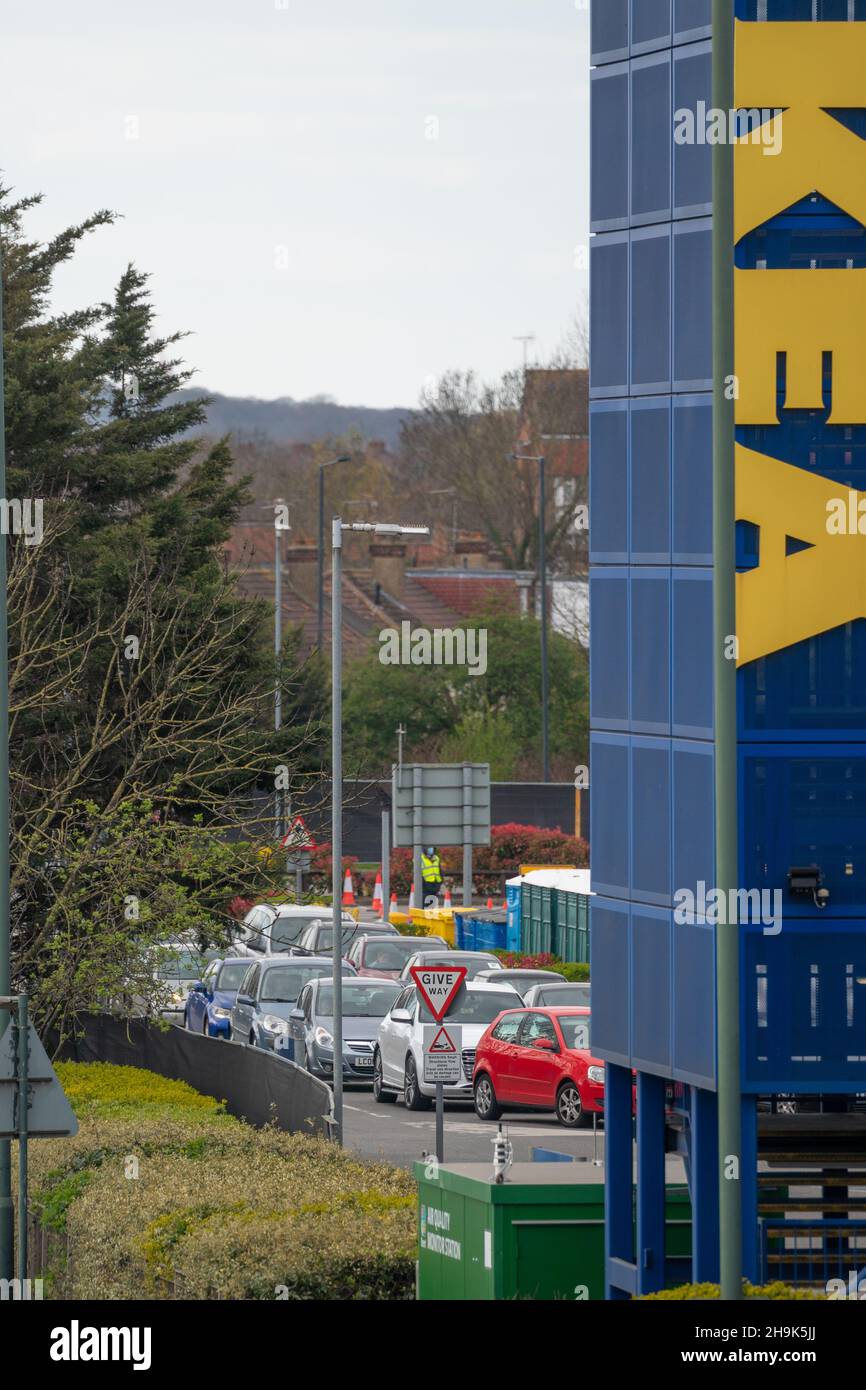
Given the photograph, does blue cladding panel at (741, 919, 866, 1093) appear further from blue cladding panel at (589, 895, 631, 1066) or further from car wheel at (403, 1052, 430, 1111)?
car wheel at (403, 1052, 430, 1111)

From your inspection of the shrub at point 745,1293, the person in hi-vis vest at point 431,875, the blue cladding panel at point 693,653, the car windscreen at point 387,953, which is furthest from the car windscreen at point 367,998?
the shrub at point 745,1293

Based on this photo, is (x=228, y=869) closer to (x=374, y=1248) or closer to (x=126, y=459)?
(x=126, y=459)

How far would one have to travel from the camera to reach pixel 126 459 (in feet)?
106

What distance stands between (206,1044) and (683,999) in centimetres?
1229

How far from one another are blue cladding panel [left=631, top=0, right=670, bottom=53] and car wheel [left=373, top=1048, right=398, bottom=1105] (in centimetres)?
1851

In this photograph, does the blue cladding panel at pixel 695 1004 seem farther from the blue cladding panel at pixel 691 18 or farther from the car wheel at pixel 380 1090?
the car wheel at pixel 380 1090

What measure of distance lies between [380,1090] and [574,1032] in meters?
3.81

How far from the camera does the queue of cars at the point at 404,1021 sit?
27828mm

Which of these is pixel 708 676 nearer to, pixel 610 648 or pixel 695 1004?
pixel 610 648

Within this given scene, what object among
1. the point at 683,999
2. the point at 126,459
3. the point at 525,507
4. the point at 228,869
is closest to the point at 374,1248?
the point at 683,999

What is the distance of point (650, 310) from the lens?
1412 centimetres

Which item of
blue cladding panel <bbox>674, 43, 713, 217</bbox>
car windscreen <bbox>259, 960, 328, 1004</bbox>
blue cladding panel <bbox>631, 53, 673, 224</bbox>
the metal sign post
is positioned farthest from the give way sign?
car windscreen <bbox>259, 960, 328, 1004</bbox>

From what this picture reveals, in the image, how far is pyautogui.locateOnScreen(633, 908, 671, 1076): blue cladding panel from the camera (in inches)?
546

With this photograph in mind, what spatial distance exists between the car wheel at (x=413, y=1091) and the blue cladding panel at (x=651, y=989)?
15415mm
